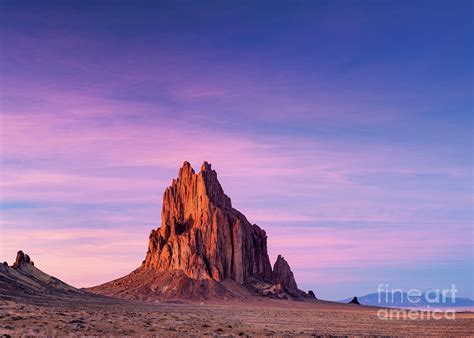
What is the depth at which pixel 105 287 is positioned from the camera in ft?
578

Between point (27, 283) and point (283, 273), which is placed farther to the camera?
point (283, 273)

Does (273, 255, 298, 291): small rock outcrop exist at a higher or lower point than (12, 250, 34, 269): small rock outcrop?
higher

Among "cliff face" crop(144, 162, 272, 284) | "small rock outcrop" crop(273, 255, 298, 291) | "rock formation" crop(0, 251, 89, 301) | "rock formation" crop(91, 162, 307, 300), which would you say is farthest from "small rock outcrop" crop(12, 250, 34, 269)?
"small rock outcrop" crop(273, 255, 298, 291)

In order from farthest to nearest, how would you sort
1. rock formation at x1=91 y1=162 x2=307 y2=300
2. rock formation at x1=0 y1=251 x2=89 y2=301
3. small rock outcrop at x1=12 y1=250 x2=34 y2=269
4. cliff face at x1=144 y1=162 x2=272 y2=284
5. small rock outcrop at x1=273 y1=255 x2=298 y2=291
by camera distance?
small rock outcrop at x1=273 y1=255 x2=298 y2=291
cliff face at x1=144 y1=162 x2=272 y2=284
rock formation at x1=91 y1=162 x2=307 y2=300
small rock outcrop at x1=12 y1=250 x2=34 y2=269
rock formation at x1=0 y1=251 x2=89 y2=301

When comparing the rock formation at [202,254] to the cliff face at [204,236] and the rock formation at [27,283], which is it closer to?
the cliff face at [204,236]

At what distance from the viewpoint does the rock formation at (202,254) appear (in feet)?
547

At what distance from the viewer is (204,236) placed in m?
177

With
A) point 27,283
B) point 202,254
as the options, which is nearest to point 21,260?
point 27,283

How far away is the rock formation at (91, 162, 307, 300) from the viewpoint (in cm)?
16662

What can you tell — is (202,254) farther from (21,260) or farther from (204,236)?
(21,260)

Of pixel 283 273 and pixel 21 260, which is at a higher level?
pixel 283 273

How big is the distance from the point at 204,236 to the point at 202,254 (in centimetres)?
533

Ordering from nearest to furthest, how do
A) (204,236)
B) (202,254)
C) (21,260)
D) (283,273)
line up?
(21,260), (202,254), (204,236), (283,273)

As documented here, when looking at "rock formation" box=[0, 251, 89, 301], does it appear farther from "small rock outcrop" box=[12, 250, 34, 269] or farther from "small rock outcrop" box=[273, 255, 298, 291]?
"small rock outcrop" box=[273, 255, 298, 291]
